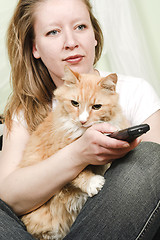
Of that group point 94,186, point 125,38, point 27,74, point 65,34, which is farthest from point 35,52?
point 125,38

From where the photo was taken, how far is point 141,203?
42.8 inches

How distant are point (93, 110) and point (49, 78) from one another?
31.5 inches

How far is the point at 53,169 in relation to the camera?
1.30 m

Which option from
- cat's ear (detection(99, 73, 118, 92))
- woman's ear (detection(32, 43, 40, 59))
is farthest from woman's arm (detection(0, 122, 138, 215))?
woman's ear (detection(32, 43, 40, 59))

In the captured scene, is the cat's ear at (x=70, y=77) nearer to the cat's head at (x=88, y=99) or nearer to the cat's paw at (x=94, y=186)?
the cat's head at (x=88, y=99)

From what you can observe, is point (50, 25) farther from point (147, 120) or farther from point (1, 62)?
point (1, 62)

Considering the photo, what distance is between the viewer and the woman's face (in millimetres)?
1534

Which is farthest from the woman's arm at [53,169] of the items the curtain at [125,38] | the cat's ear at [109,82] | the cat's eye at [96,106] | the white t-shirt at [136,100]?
the curtain at [125,38]

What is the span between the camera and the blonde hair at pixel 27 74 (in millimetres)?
1738

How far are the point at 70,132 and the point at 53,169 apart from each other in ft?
0.67

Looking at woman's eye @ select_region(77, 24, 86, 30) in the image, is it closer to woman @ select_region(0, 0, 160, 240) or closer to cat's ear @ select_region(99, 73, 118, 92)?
woman @ select_region(0, 0, 160, 240)

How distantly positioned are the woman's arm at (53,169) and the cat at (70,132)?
0.06 m

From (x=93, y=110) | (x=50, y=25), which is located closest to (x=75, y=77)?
(x=93, y=110)

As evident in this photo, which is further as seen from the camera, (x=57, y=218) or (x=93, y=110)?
(x=57, y=218)
